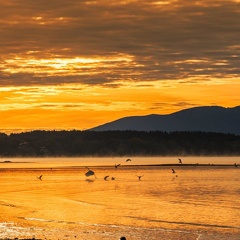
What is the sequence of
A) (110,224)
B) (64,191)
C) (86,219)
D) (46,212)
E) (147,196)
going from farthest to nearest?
(64,191)
(147,196)
(46,212)
(86,219)
(110,224)

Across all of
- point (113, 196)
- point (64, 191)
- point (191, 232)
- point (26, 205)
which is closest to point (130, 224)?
point (191, 232)

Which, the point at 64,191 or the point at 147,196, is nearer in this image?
the point at 147,196

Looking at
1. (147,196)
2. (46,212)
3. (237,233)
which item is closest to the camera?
(237,233)

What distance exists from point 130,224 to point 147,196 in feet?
92.7

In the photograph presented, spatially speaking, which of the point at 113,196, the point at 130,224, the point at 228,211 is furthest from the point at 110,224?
the point at 113,196

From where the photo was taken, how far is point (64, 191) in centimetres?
9044

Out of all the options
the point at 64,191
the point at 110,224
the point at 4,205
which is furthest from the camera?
the point at 64,191

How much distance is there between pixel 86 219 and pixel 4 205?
14.7m

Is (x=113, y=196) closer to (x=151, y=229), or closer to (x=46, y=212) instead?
(x=46, y=212)

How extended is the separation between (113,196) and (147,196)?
3.83 meters

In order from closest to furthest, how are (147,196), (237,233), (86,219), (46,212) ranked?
(237,233) < (86,219) < (46,212) < (147,196)

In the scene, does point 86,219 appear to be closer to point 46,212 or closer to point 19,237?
point 46,212

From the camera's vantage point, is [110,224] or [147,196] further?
[147,196]

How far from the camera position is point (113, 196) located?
79062mm
